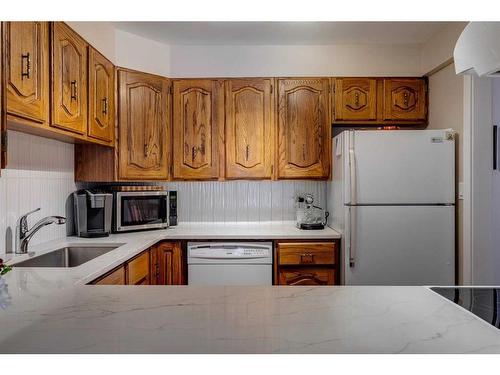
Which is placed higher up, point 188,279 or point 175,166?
point 175,166

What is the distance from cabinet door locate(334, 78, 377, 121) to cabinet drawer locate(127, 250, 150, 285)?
5.85 feet

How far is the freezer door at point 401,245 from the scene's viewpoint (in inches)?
107

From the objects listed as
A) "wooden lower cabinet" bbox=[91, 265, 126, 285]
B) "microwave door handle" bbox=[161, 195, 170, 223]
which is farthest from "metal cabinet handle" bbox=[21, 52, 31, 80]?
"microwave door handle" bbox=[161, 195, 170, 223]

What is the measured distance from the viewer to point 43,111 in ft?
6.18

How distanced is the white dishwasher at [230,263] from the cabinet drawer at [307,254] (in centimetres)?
11

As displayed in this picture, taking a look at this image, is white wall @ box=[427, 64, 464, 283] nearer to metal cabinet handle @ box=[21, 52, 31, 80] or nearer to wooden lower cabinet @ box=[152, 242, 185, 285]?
wooden lower cabinet @ box=[152, 242, 185, 285]

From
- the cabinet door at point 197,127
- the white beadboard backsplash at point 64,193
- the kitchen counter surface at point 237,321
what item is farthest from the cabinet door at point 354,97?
the kitchen counter surface at point 237,321

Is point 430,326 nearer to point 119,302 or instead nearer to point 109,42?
point 119,302

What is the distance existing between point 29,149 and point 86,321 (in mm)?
1772

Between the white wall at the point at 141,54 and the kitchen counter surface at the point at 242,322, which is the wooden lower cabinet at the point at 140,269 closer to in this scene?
the kitchen counter surface at the point at 242,322

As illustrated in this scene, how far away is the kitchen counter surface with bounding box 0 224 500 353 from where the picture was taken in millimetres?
734

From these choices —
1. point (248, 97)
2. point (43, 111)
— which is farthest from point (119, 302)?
point (248, 97)

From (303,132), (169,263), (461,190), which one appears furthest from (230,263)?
(461,190)
